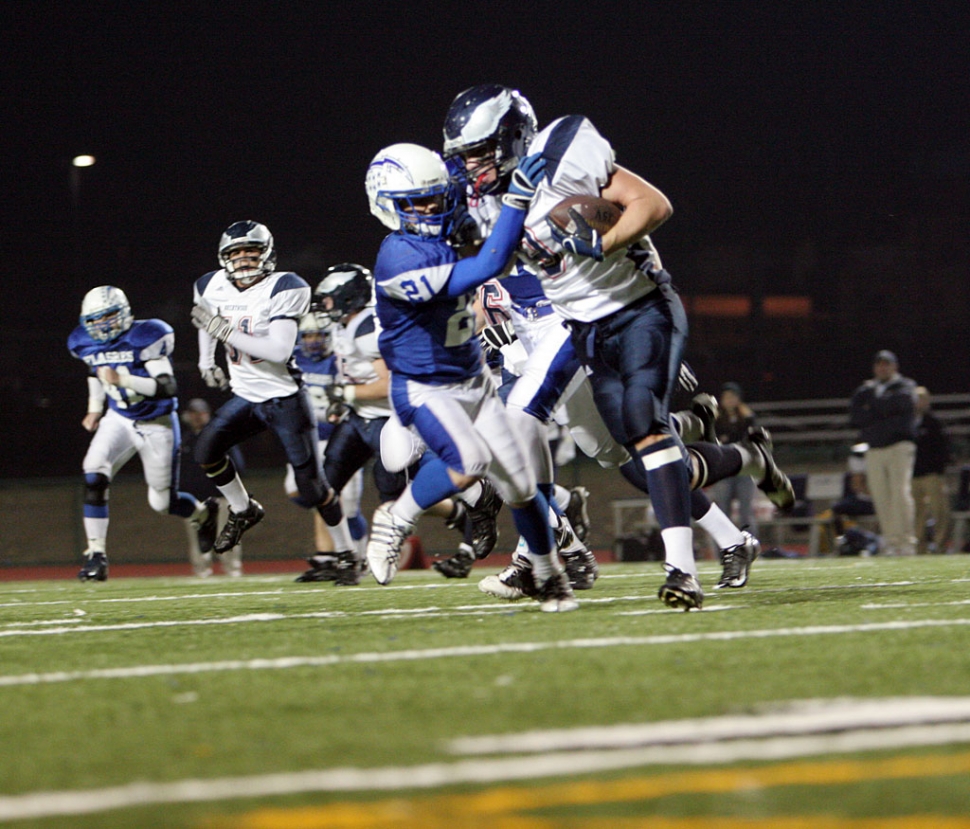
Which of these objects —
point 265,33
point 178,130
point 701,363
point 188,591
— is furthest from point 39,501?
point 265,33

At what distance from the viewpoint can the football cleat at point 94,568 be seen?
27.8 ft

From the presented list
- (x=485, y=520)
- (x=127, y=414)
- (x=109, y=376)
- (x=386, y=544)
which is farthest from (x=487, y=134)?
(x=127, y=414)

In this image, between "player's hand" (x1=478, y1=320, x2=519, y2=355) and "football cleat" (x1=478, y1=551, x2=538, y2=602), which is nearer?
"football cleat" (x1=478, y1=551, x2=538, y2=602)

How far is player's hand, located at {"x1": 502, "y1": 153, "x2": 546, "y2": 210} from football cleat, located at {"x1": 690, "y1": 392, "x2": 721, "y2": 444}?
158 cm

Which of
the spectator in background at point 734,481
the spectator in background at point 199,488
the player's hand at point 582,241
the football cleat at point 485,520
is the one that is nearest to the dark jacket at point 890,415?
the spectator in background at point 734,481

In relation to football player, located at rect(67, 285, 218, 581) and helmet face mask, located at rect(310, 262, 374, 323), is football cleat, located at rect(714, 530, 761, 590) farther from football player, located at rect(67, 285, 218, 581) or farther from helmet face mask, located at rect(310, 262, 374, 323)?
football player, located at rect(67, 285, 218, 581)

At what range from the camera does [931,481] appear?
1166cm

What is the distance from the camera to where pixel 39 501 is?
1527 centimetres

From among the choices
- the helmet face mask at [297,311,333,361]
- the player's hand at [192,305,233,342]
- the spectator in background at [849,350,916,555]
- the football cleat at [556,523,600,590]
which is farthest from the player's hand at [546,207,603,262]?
the spectator in background at [849,350,916,555]

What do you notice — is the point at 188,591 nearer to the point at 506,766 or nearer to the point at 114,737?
the point at 114,737

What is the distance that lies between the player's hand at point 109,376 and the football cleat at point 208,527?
958 mm

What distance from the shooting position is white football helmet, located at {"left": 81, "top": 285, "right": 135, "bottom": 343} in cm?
864

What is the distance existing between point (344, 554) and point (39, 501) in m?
9.00

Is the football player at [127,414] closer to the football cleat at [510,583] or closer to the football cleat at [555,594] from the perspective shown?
the football cleat at [510,583]
